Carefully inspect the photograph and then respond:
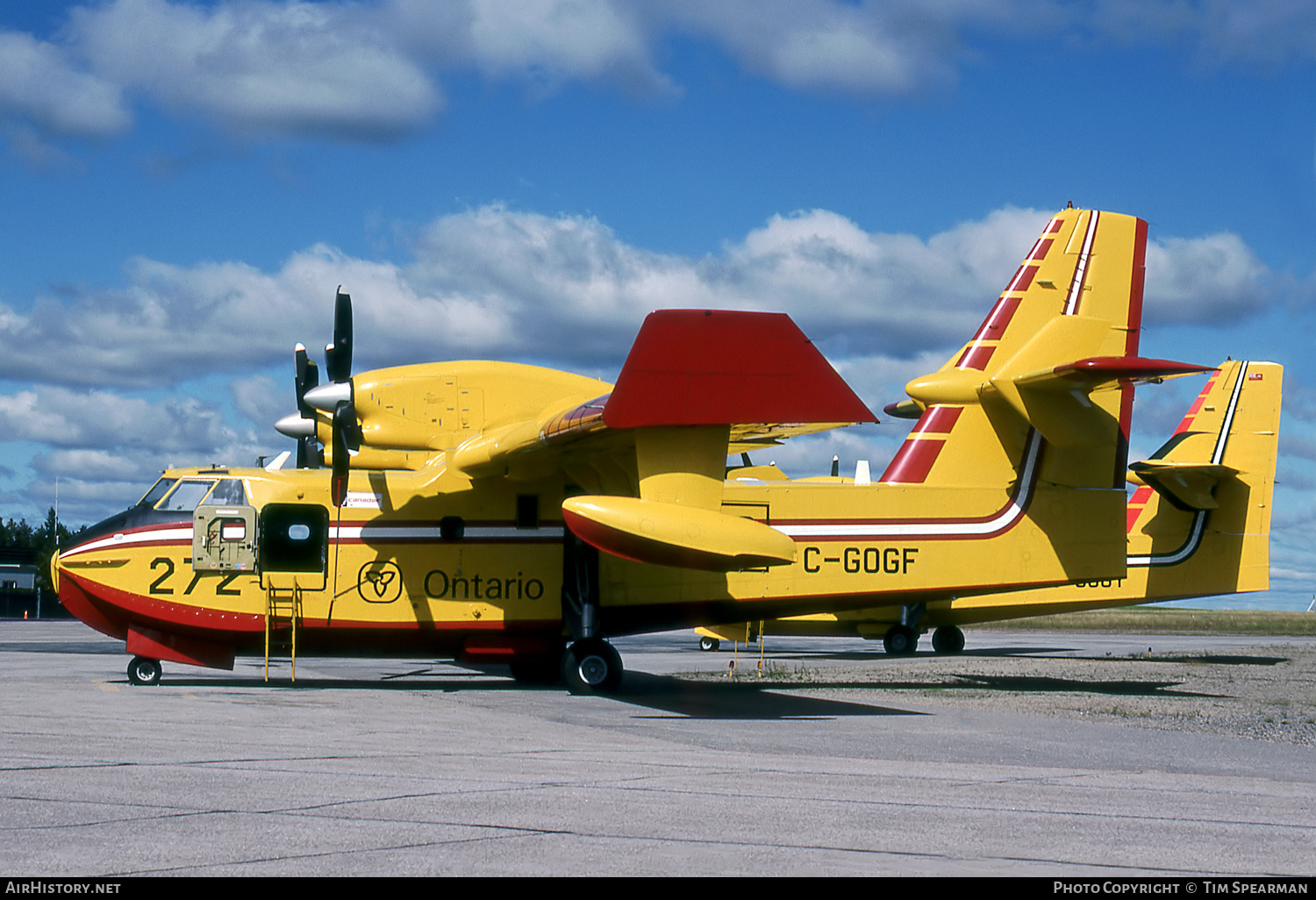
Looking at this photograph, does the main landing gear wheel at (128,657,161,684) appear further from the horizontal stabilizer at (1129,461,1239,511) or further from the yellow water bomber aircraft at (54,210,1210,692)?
the horizontal stabilizer at (1129,461,1239,511)

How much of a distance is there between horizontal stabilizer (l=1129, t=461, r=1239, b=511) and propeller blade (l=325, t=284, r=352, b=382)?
57.4 ft

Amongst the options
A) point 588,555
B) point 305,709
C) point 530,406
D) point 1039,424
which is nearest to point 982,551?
point 1039,424

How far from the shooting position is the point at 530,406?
17375mm

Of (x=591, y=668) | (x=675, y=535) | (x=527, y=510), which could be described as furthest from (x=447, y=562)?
(x=675, y=535)

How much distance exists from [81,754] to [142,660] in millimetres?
8600

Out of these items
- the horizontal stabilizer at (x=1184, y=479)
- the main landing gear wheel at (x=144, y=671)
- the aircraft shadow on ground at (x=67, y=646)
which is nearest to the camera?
the main landing gear wheel at (x=144, y=671)

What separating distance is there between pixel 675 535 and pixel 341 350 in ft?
22.1

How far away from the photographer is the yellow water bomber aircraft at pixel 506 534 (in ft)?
56.3

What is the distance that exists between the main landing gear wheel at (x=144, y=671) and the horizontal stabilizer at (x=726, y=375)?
9158mm

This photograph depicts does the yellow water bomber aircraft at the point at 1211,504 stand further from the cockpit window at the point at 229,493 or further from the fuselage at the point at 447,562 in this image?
the cockpit window at the point at 229,493

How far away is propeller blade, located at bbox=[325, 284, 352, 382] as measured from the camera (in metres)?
17.1

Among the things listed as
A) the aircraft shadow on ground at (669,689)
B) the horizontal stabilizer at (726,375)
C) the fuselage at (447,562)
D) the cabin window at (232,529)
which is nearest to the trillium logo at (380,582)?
the fuselage at (447,562)

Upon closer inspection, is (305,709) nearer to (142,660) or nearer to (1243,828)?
(142,660)

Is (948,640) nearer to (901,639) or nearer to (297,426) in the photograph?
(901,639)
